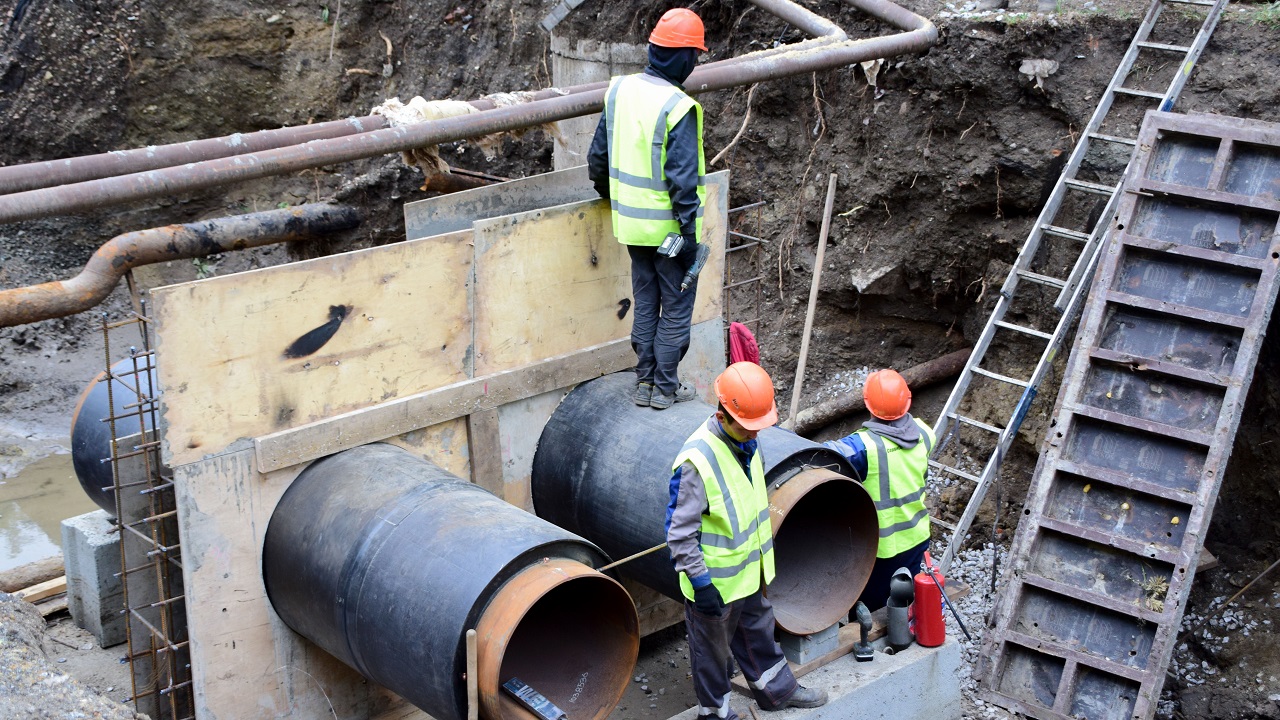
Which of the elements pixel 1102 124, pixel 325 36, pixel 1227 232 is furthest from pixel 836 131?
pixel 325 36

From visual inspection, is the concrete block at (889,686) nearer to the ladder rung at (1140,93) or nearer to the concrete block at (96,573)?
the concrete block at (96,573)

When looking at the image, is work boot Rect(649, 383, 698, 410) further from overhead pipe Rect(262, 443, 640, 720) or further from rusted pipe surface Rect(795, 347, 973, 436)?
rusted pipe surface Rect(795, 347, 973, 436)

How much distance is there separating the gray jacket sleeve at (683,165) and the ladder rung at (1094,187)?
3.04 m

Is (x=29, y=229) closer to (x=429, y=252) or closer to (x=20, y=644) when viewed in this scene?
(x=429, y=252)

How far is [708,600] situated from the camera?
4344mm

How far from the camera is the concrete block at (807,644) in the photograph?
5.23 m

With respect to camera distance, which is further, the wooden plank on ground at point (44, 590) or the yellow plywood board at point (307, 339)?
the wooden plank on ground at point (44, 590)

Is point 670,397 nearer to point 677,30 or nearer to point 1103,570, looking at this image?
point 677,30

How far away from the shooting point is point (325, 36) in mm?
11617

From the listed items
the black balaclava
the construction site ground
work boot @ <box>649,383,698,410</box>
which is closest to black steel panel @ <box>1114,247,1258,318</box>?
the construction site ground

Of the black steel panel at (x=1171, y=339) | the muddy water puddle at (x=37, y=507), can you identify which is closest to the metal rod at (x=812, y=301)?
the black steel panel at (x=1171, y=339)

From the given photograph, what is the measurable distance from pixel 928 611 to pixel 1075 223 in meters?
3.06

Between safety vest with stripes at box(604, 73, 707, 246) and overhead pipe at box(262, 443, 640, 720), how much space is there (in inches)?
56.2

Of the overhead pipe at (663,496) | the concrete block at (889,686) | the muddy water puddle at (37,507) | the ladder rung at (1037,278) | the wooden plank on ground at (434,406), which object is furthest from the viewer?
the muddy water puddle at (37,507)
